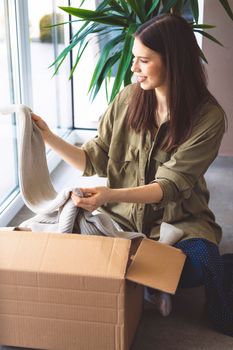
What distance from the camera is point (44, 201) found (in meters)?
1.83

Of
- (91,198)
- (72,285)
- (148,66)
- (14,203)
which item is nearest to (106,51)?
(148,66)

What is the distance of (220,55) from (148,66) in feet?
4.76

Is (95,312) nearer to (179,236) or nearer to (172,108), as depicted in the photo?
(179,236)

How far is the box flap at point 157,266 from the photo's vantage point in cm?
157

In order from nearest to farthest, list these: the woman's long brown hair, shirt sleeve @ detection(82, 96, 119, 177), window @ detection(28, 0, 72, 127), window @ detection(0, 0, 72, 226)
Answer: the woman's long brown hair → shirt sleeve @ detection(82, 96, 119, 177) → window @ detection(0, 0, 72, 226) → window @ detection(28, 0, 72, 127)

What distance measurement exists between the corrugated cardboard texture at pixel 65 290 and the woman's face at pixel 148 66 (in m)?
0.52

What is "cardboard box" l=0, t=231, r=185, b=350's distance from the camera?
156 cm

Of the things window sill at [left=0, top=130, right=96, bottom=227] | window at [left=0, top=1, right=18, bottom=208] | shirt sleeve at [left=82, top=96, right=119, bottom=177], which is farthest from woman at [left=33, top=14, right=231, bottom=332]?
window at [left=0, top=1, right=18, bottom=208]

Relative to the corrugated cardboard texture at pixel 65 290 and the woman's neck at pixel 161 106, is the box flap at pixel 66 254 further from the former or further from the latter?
the woman's neck at pixel 161 106

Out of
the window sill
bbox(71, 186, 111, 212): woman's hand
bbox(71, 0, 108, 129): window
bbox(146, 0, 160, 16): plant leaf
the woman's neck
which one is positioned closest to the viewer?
bbox(71, 186, 111, 212): woman's hand

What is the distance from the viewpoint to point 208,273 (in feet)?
5.99

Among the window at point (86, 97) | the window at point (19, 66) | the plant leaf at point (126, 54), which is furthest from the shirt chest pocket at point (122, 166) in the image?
the window at point (86, 97)

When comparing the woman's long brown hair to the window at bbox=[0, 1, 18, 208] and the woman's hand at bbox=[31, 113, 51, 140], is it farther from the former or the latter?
the window at bbox=[0, 1, 18, 208]

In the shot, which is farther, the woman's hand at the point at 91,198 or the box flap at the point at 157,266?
the woman's hand at the point at 91,198
